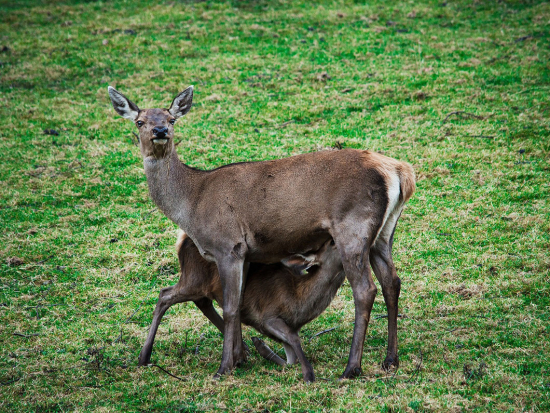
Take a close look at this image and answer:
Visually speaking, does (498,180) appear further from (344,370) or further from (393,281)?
(344,370)

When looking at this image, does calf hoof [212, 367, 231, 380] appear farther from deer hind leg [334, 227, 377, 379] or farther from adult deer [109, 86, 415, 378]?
deer hind leg [334, 227, 377, 379]

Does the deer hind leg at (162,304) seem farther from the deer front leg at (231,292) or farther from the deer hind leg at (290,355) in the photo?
the deer hind leg at (290,355)

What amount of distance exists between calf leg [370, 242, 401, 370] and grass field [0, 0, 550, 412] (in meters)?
0.31

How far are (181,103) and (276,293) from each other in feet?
8.20

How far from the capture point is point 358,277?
19.6 ft

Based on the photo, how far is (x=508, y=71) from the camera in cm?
1431

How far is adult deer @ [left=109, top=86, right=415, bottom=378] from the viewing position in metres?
6.01

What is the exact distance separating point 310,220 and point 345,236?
45 cm

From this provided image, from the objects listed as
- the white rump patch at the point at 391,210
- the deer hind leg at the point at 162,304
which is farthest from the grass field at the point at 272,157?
the white rump patch at the point at 391,210

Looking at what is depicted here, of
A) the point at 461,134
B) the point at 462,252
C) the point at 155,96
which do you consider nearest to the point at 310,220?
the point at 462,252

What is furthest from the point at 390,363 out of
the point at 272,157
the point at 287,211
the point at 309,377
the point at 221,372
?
the point at 272,157

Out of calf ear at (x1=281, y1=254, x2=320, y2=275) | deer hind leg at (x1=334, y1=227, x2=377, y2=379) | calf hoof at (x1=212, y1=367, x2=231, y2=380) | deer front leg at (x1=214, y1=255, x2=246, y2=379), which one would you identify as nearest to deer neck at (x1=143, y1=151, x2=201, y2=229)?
deer front leg at (x1=214, y1=255, x2=246, y2=379)

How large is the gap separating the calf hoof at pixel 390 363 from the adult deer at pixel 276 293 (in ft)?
3.03

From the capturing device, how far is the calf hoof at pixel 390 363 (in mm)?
6047
